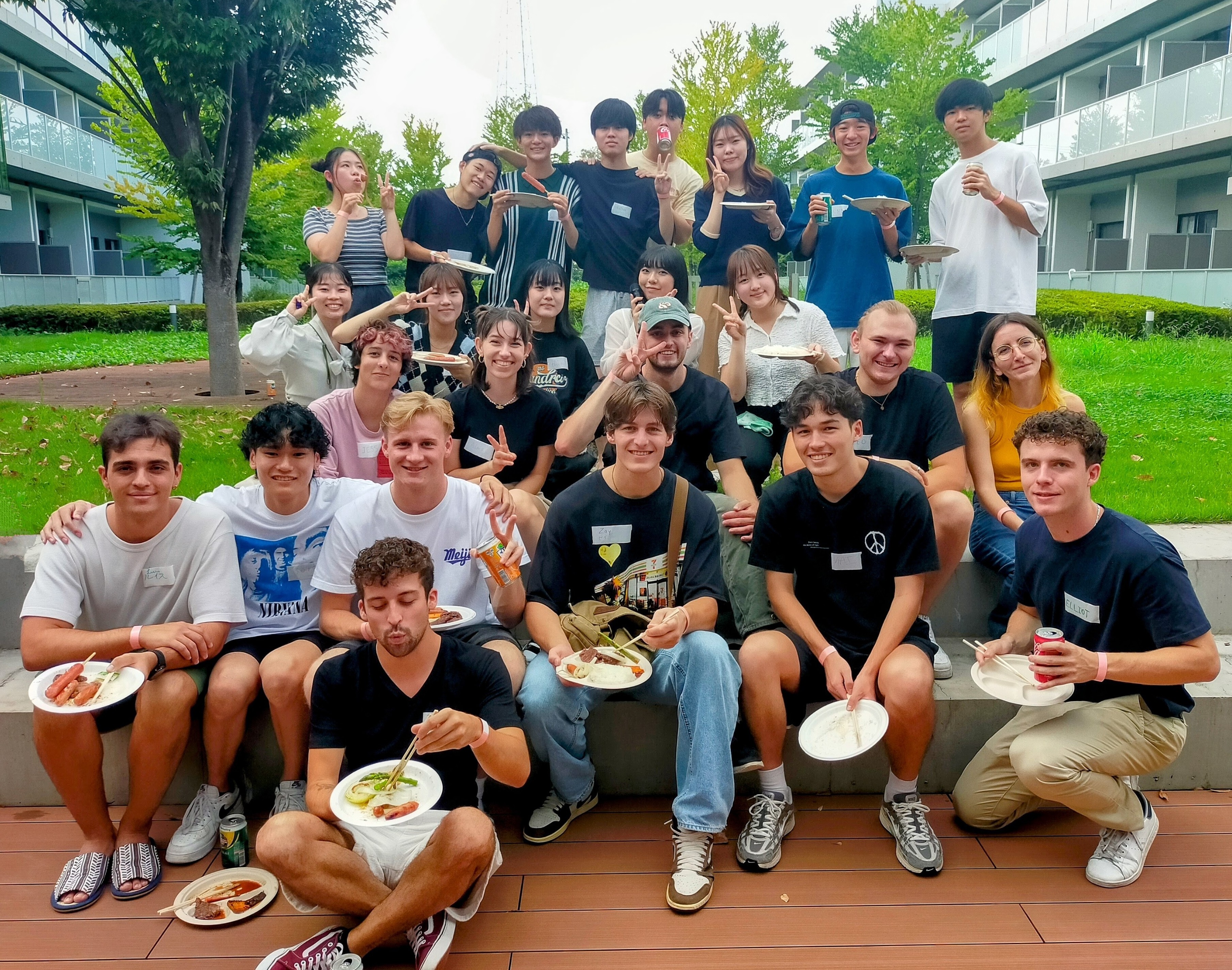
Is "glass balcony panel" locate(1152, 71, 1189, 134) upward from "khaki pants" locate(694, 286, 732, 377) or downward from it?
upward

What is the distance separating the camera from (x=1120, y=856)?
123 inches

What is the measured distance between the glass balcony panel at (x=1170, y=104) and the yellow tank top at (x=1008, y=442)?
1801 cm

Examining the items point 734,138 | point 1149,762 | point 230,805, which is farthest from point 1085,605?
point 734,138

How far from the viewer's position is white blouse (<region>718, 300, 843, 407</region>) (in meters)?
4.84

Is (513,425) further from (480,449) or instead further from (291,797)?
(291,797)

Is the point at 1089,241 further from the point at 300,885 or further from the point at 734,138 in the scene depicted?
the point at 300,885

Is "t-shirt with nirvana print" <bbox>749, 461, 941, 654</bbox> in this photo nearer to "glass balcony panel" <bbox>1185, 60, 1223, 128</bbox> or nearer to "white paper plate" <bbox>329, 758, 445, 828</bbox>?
"white paper plate" <bbox>329, 758, 445, 828</bbox>

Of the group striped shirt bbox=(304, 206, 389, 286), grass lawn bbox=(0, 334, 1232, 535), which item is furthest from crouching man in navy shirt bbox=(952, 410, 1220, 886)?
striped shirt bbox=(304, 206, 389, 286)

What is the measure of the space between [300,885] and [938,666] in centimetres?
261

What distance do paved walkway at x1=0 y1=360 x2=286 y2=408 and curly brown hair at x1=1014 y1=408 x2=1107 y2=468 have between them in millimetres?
8975

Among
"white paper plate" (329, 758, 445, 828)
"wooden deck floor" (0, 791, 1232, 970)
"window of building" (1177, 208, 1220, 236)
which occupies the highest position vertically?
"window of building" (1177, 208, 1220, 236)

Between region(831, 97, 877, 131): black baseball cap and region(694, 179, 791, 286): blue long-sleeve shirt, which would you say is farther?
region(694, 179, 791, 286): blue long-sleeve shirt

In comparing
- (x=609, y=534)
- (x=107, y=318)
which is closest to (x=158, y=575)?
(x=609, y=534)

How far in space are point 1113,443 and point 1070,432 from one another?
4.16 m
